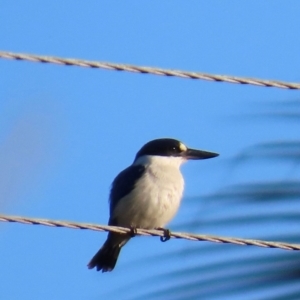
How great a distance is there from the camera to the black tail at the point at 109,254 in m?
4.35

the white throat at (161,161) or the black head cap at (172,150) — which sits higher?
the black head cap at (172,150)

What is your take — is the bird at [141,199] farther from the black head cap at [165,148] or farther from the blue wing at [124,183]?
the black head cap at [165,148]

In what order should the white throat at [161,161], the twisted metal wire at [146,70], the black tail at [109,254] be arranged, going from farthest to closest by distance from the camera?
the white throat at [161,161] → the black tail at [109,254] → the twisted metal wire at [146,70]

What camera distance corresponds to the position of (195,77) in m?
2.12

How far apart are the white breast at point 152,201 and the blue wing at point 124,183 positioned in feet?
0.17

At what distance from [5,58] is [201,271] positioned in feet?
4.25

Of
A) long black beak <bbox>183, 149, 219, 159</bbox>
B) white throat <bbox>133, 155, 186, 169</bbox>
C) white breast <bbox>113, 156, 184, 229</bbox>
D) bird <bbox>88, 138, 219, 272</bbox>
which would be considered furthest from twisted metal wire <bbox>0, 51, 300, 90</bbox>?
long black beak <bbox>183, 149, 219, 159</bbox>

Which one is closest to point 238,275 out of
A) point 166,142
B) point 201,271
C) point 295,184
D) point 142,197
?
point 201,271

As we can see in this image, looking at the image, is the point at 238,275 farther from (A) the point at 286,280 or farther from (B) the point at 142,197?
(B) the point at 142,197

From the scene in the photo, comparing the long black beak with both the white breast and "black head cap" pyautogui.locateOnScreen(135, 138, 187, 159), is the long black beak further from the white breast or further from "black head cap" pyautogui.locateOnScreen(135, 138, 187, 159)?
the white breast

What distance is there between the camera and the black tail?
435cm

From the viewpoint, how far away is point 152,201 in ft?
13.9

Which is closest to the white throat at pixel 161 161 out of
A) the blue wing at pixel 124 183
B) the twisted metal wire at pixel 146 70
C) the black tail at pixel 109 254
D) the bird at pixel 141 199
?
the bird at pixel 141 199

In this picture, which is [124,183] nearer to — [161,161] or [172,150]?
[161,161]
